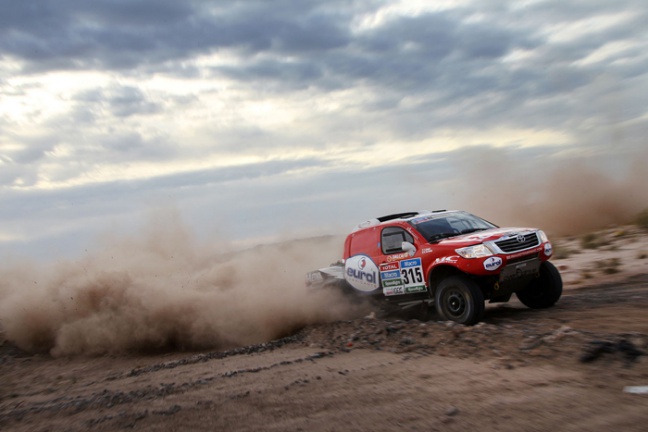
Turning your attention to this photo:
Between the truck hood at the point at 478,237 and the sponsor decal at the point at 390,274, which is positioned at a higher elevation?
the truck hood at the point at 478,237

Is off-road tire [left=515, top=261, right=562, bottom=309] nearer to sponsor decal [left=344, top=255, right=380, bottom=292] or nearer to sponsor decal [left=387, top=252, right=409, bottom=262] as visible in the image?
sponsor decal [left=387, top=252, right=409, bottom=262]

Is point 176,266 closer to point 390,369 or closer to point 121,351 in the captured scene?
point 121,351

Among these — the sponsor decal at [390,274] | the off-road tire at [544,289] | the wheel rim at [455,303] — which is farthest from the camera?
the sponsor decal at [390,274]

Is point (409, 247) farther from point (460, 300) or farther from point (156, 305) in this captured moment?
point (156, 305)

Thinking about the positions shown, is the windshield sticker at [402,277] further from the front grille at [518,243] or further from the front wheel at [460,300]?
the front grille at [518,243]

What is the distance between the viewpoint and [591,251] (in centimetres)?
1675

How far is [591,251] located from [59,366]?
Answer: 15.5m

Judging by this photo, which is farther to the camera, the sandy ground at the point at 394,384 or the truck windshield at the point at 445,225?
the truck windshield at the point at 445,225

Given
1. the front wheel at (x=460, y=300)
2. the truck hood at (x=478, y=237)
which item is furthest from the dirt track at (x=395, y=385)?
the truck hood at (x=478, y=237)

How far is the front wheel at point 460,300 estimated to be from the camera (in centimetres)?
808

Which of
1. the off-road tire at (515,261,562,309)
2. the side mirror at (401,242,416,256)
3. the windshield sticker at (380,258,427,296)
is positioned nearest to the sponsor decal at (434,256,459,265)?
the windshield sticker at (380,258,427,296)

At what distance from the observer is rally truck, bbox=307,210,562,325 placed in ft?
27.0

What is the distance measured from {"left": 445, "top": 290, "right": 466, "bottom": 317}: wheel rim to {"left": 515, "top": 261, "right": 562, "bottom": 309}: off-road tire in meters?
1.69

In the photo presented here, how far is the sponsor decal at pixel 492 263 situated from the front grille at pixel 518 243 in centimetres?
25
